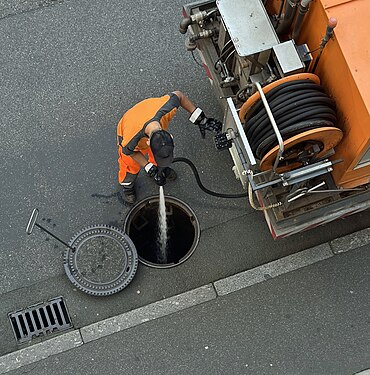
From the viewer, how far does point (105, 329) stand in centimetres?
582

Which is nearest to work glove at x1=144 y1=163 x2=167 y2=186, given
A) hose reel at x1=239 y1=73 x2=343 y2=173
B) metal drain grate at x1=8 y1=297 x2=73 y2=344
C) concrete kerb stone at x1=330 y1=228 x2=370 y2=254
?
hose reel at x1=239 y1=73 x2=343 y2=173

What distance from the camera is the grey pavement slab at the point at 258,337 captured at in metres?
5.72

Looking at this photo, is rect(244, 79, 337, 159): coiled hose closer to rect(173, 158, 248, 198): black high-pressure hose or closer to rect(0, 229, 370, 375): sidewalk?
rect(173, 158, 248, 198): black high-pressure hose

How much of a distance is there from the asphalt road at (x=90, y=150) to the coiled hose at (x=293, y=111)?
1.85 meters

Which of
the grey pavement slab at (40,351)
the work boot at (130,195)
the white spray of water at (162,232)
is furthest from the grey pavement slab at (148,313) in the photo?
the work boot at (130,195)

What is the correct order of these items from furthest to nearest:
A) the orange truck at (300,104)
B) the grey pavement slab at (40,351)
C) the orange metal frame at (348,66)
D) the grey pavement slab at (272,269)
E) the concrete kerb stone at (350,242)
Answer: the concrete kerb stone at (350,242) → the grey pavement slab at (272,269) → the grey pavement slab at (40,351) → the orange truck at (300,104) → the orange metal frame at (348,66)

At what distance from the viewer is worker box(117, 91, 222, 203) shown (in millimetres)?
5113

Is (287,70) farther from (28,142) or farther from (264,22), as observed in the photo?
(28,142)

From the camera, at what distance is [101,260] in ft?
19.8

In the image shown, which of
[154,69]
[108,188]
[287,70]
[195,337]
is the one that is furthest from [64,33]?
[195,337]

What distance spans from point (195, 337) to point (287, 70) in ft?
9.49

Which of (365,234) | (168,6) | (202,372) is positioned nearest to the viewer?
(202,372)

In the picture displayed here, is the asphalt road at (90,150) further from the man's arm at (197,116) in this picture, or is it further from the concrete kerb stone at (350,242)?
the man's arm at (197,116)

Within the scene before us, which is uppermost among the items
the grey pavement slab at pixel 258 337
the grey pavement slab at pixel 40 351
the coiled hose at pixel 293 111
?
the coiled hose at pixel 293 111
